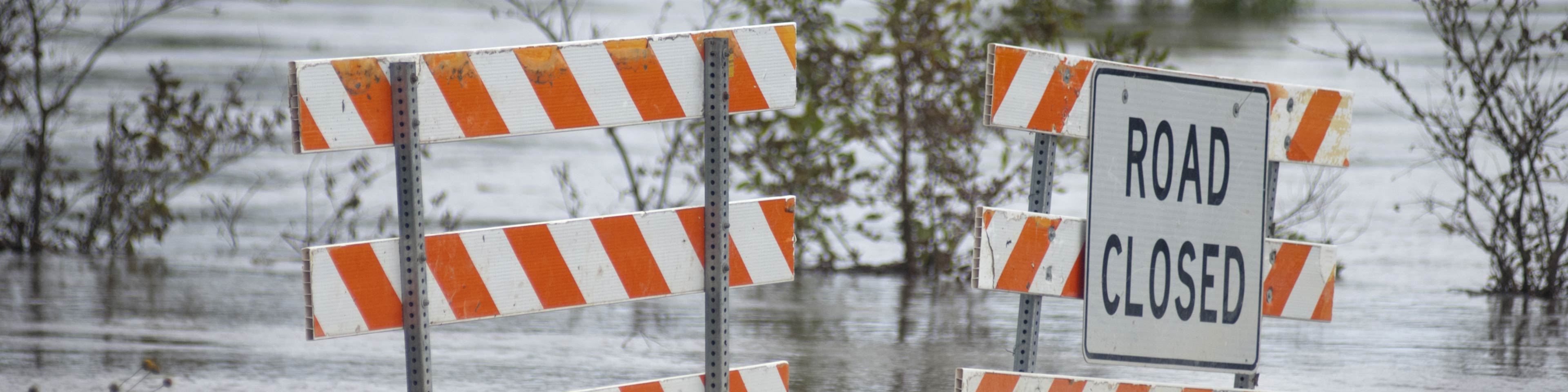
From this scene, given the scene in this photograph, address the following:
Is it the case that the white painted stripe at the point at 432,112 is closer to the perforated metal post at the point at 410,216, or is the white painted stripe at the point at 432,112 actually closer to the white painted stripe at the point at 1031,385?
the perforated metal post at the point at 410,216

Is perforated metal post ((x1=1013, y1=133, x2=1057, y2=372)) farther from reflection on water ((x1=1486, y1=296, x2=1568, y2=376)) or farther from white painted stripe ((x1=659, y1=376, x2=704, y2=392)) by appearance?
reflection on water ((x1=1486, y1=296, x2=1568, y2=376))

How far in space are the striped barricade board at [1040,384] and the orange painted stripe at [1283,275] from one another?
0.40 m

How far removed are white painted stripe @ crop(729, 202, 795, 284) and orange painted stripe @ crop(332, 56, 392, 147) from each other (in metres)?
0.91

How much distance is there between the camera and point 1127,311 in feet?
12.8

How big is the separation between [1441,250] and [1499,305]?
2225 mm

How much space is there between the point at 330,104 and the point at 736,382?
1.29 metres

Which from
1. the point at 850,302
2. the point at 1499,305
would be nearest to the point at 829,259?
the point at 850,302

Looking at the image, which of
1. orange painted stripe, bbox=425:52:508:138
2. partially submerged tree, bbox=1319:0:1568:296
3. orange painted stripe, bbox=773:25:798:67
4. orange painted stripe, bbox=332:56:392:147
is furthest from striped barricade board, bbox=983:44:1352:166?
partially submerged tree, bbox=1319:0:1568:296

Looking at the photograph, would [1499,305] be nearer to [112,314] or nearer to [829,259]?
[829,259]

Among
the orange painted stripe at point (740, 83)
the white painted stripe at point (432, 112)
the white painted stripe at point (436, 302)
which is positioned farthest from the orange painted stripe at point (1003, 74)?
the white painted stripe at point (436, 302)

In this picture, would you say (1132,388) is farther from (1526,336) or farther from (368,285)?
(1526,336)

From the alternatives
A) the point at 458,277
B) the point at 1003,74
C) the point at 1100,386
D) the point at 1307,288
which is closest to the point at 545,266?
the point at 458,277

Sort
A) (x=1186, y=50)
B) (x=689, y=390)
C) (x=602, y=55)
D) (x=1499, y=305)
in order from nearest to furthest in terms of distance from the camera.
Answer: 1. (x=602, y=55)
2. (x=689, y=390)
3. (x=1499, y=305)
4. (x=1186, y=50)

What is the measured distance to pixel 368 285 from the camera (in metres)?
3.53
